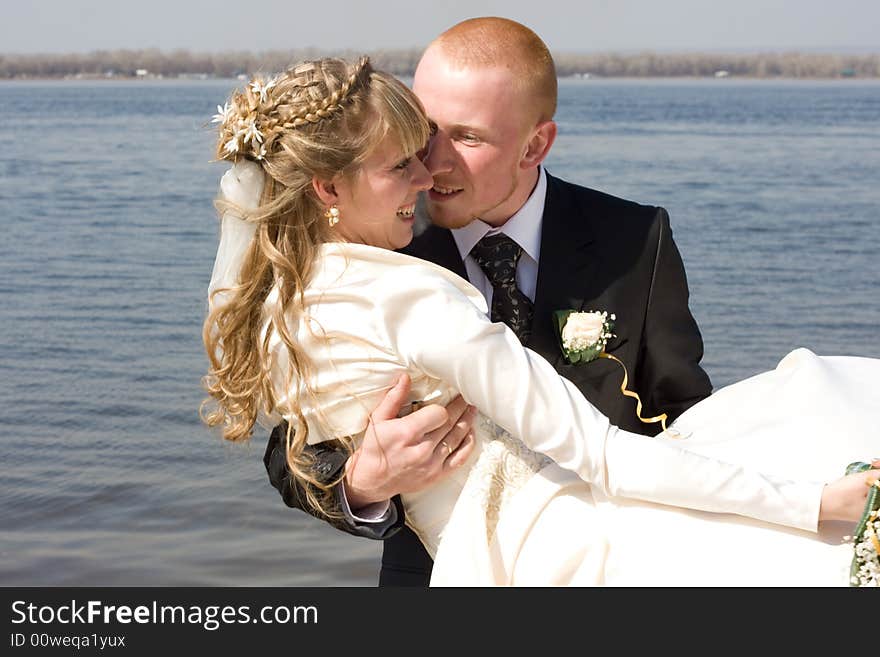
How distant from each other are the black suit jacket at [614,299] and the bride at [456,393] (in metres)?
0.54

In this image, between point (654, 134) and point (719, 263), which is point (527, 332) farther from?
point (654, 134)

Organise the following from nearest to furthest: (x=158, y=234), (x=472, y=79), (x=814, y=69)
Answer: (x=472, y=79) < (x=158, y=234) < (x=814, y=69)

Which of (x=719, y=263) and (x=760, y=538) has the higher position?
(x=760, y=538)

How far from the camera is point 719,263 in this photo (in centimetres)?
1412

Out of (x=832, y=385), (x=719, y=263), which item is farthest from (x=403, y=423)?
(x=719, y=263)

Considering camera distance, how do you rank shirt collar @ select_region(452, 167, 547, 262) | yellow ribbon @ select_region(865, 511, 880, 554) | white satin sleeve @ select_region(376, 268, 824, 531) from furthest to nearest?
shirt collar @ select_region(452, 167, 547, 262) < white satin sleeve @ select_region(376, 268, 824, 531) < yellow ribbon @ select_region(865, 511, 880, 554)

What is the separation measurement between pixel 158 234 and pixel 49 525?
29.8 feet

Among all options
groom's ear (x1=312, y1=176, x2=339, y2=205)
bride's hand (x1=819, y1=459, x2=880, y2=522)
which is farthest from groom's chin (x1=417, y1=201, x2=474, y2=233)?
bride's hand (x1=819, y1=459, x2=880, y2=522)

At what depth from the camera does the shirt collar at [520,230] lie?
357 cm

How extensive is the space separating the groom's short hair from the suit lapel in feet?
1.00

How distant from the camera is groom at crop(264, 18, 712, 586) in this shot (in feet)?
11.5

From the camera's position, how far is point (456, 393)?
289cm

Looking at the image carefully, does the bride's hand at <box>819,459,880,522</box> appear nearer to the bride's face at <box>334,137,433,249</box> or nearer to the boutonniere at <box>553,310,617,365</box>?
the boutonniere at <box>553,310,617,365</box>

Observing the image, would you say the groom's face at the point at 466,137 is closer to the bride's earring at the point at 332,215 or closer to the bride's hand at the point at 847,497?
the bride's earring at the point at 332,215
